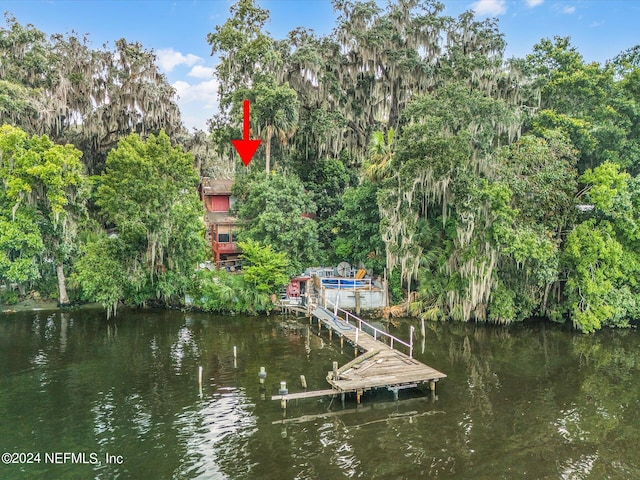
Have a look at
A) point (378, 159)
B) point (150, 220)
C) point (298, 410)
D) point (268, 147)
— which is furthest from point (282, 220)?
point (298, 410)

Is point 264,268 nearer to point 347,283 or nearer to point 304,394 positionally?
point 347,283

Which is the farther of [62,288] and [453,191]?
[62,288]

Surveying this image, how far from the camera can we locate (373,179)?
33.2m

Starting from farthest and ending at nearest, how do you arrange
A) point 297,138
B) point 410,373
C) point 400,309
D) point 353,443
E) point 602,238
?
point 297,138 → point 400,309 → point 602,238 → point 410,373 → point 353,443

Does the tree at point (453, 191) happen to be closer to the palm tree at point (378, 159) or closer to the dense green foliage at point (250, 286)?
the palm tree at point (378, 159)

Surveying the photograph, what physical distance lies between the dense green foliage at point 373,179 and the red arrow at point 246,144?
0.78m

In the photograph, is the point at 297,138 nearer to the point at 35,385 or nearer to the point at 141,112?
the point at 141,112

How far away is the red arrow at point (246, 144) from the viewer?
117ft

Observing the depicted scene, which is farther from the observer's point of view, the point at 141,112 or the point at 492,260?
the point at 141,112

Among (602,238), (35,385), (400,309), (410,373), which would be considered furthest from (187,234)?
(602,238)

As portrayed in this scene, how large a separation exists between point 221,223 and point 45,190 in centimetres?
1345

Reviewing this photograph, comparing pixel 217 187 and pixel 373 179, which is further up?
pixel 217 187

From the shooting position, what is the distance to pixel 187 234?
3000 cm

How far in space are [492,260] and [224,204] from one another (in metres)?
25.1
